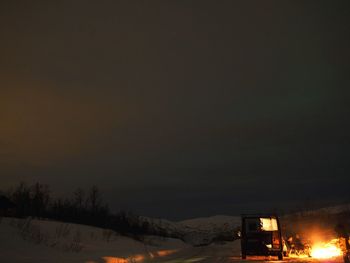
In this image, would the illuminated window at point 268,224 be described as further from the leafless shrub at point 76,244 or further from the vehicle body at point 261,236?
the leafless shrub at point 76,244

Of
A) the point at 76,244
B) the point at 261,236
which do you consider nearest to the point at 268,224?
the point at 261,236

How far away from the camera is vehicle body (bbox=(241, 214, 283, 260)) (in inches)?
841

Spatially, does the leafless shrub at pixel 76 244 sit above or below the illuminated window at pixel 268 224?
below

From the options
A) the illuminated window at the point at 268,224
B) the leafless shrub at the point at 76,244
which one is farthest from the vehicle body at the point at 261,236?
the leafless shrub at the point at 76,244

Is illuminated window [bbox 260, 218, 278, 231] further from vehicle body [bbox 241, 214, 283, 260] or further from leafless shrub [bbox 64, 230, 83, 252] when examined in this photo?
leafless shrub [bbox 64, 230, 83, 252]

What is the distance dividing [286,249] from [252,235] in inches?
135

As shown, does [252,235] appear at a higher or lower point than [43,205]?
Result: lower

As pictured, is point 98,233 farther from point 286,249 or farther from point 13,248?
point 286,249

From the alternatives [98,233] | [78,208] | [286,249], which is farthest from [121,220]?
[286,249]

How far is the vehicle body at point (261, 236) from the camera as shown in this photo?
841 inches

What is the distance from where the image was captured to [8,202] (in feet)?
174

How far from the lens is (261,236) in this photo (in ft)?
Answer: 71.2

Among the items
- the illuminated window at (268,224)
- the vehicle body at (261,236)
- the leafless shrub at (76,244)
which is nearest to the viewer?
the vehicle body at (261,236)

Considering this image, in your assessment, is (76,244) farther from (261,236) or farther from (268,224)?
(268,224)
